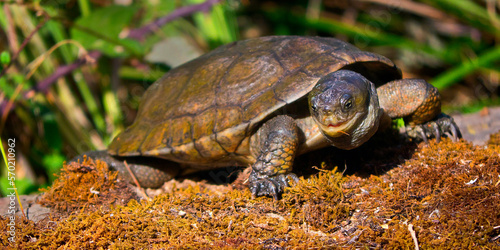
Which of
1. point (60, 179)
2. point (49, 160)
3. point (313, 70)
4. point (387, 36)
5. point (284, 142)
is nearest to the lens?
point (284, 142)

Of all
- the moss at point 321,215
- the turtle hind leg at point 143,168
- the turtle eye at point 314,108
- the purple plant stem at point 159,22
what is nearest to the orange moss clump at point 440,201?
the moss at point 321,215

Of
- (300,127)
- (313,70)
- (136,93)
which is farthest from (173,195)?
(136,93)

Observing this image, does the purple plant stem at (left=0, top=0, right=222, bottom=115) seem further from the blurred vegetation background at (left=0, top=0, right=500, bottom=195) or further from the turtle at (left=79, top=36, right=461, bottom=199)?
the turtle at (left=79, top=36, right=461, bottom=199)

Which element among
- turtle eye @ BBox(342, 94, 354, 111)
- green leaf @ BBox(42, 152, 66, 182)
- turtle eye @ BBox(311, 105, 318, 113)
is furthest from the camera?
green leaf @ BBox(42, 152, 66, 182)

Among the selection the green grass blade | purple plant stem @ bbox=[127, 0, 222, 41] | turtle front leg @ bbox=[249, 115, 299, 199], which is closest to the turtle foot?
turtle front leg @ bbox=[249, 115, 299, 199]

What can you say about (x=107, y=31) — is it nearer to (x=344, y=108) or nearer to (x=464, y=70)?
(x=344, y=108)

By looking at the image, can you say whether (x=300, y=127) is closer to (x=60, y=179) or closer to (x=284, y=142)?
(x=284, y=142)

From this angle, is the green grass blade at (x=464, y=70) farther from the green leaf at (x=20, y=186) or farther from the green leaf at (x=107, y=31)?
the green leaf at (x=20, y=186)
